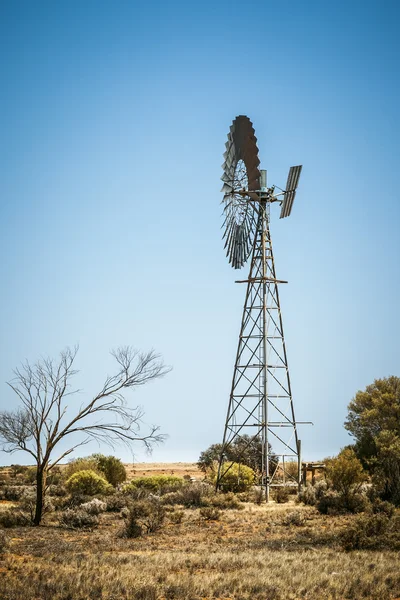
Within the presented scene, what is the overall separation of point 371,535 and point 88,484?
16809mm

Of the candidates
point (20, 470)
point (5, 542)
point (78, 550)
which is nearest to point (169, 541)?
point (78, 550)

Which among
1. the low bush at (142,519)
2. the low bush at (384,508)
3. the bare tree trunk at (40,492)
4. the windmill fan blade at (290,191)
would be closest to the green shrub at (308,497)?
the low bush at (384,508)

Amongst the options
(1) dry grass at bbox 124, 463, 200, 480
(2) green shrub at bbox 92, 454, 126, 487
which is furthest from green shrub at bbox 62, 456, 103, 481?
(1) dry grass at bbox 124, 463, 200, 480

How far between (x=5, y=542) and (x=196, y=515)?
30.1ft

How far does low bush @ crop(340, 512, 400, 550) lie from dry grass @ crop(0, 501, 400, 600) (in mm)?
468

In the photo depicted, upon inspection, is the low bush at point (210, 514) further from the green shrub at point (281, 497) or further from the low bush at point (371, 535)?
the low bush at point (371, 535)

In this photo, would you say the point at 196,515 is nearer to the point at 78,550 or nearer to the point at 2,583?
the point at 78,550

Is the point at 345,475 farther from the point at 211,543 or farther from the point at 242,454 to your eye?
the point at 242,454

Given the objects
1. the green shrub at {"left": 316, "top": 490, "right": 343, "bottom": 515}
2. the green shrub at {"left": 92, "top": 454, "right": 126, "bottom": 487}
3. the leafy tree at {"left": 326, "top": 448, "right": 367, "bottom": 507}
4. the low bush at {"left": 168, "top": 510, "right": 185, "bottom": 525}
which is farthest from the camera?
the green shrub at {"left": 92, "top": 454, "right": 126, "bottom": 487}

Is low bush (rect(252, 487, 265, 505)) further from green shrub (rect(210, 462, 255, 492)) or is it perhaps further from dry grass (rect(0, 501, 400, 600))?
dry grass (rect(0, 501, 400, 600))

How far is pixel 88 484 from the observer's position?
3238 cm

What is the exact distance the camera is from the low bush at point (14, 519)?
72.4 ft

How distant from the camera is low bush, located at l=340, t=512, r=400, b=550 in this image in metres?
17.6

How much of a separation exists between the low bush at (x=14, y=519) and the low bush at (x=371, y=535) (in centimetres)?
973
